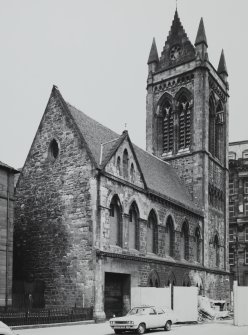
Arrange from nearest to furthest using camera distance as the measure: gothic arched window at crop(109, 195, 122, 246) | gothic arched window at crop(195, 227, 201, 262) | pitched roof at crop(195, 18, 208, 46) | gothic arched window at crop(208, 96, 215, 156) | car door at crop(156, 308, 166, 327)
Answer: car door at crop(156, 308, 166, 327), gothic arched window at crop(109, 195, 122, 246), gothic arched window at crop(195, 227, 201, 262), pitched roof at crop(195, 18, 208, 46), gothic arched window at crop(208, 96, 215, 156)

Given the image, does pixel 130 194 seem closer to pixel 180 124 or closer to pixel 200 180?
pixel 200 180

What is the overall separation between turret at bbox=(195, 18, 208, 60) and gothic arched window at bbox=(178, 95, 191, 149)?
404cm

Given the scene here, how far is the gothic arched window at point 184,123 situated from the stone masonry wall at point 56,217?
1773cm

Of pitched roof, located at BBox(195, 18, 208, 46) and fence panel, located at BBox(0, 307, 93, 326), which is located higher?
pitched roof, located at BBox(195, 18, 208, 46)

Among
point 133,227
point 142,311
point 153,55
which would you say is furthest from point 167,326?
point 153,55

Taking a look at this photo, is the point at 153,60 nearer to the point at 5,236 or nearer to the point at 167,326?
the point at 5,236

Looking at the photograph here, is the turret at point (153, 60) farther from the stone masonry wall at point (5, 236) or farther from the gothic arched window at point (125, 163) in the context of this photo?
the stone masonry wall at point (5, 236)

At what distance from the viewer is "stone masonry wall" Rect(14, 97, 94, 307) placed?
29672mm

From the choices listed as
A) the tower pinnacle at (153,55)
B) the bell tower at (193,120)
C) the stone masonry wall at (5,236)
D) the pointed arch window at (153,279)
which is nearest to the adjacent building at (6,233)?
the stone masonry wall at (5,236)

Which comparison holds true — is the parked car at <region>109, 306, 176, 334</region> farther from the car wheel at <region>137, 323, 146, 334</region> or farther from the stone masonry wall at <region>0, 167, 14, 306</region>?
the stone masonry wall at <region>0, 167, 14, 306</region>

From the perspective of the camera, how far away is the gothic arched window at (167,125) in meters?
49.2

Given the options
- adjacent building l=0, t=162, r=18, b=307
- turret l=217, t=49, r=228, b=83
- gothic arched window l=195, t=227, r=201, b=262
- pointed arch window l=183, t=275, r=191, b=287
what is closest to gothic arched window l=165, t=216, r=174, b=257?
pointed arch window l=183, t=275, r=191, b=287

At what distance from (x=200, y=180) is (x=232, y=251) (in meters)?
22.8

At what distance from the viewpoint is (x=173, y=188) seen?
42.4 m
